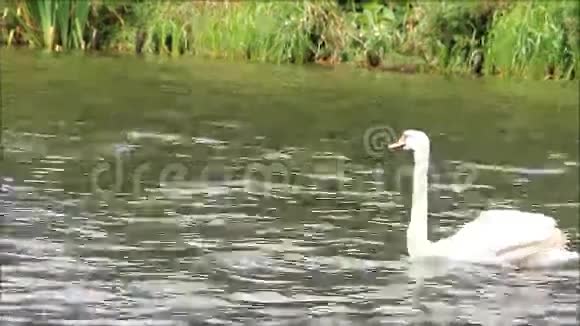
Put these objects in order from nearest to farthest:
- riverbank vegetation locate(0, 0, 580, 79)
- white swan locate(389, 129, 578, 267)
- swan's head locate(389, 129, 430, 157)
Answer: white swan locate(389, 129, 578, 267) < swan's head locate(389, 129, 430, 157) < riverbank vegetation locate(0, 0, 580, 79)

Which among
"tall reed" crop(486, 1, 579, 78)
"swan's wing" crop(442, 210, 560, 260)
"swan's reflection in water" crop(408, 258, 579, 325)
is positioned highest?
"tall reed" crop(486, 1, 579, 78)

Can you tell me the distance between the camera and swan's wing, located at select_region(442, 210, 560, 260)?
1034cm

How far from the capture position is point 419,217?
34.8 ft

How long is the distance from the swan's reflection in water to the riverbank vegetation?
16.3 m

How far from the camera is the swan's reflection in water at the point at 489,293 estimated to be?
8766mm

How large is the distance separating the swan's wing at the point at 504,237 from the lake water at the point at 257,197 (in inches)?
8.9

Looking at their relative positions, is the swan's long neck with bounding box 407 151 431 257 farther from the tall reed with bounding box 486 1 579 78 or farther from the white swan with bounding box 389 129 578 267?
the tall reed with bounding box 486 1 579 78

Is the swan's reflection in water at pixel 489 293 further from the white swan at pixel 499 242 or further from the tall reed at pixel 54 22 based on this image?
the tall reed at pixel 54 22

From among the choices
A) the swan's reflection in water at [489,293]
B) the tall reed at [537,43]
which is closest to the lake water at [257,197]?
the swan's reflection in water at [489,293]

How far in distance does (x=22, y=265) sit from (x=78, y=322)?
1.38 m

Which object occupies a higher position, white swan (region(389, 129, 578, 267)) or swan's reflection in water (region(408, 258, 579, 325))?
white swan (region(389, 129, 578, 267))

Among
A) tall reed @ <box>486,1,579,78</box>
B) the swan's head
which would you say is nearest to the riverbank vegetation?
tall reed @ <box>486,1,579,78</box>

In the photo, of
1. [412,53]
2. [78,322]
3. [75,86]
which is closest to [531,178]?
[78,322]

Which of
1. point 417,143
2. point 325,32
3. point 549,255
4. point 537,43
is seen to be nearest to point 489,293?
point 549,255
